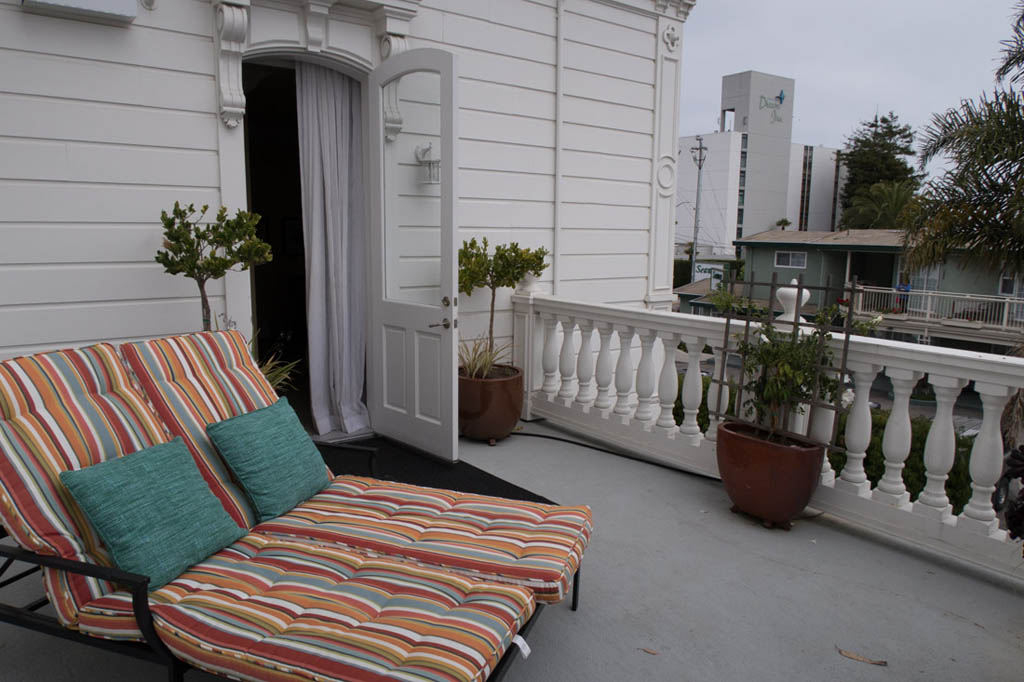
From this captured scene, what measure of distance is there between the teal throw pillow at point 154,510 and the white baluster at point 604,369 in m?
2.89

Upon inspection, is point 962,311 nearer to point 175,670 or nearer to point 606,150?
point 606,150

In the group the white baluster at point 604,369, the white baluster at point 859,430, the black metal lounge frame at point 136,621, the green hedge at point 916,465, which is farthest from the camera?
the green hedge at point 916,465


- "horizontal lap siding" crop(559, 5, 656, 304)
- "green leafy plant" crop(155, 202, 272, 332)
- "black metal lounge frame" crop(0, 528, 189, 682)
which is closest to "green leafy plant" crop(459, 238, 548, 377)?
"horizontal lap siding" crop(559, 5, 656, 304)

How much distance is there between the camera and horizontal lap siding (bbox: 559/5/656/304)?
557cm

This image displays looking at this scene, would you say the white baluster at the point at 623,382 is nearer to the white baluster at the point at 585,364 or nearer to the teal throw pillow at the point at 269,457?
the white baluster at the point at 585,364

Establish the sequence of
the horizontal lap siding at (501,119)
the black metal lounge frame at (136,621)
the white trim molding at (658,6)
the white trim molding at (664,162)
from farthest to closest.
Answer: the white trim molding at (664,162)
the white trim molding at (658,6)
the horizontal lap siding at (501,119)
the black metal lounge frame at (136,621)

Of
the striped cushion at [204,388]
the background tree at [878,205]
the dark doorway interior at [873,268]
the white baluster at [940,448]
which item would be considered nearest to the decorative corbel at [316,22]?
the striped cushion at [204,388]

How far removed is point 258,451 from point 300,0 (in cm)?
290

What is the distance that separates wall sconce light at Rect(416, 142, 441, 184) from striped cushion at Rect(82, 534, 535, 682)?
276cm

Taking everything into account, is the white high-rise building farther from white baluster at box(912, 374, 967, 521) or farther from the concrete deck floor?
the concrete deck floor

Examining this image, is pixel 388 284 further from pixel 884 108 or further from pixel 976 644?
pixel 884 108

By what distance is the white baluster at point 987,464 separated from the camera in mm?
2807

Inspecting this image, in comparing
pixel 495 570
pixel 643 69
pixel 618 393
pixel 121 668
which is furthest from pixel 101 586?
pixel 643 69

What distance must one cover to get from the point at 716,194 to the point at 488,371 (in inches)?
1649
